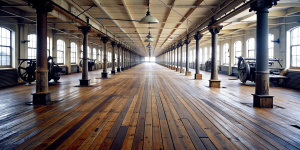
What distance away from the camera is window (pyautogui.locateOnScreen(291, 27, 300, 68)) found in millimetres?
9436

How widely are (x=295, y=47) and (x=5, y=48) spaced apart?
591 inches

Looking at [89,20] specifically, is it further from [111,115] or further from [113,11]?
[111,115]

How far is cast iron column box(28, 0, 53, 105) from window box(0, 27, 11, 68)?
589cm

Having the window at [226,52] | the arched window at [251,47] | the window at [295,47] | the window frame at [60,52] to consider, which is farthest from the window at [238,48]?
the window frame at [60,52]

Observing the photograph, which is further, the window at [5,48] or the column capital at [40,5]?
the window at [5,48]

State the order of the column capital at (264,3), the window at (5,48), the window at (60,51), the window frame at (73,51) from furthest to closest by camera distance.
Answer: the window frame at (73,51)
the window at (60,51)
the window at (5,48)
the column capital at (264,3)

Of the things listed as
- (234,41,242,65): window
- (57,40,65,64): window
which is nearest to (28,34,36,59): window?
(57,40,65,64): window

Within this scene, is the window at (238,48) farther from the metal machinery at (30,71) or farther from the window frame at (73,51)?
the window frame at (73,51)

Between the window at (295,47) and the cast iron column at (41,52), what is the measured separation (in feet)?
36.3

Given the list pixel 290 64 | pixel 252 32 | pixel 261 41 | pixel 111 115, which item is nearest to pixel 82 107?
pixel 111 115

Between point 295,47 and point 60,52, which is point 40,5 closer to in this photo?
point 295,47

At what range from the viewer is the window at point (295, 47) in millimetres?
9436

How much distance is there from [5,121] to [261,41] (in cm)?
649

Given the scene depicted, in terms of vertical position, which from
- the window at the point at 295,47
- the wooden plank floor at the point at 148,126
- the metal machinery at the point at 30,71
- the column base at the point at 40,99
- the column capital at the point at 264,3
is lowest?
the wooden plank floor at the point at 148,126
